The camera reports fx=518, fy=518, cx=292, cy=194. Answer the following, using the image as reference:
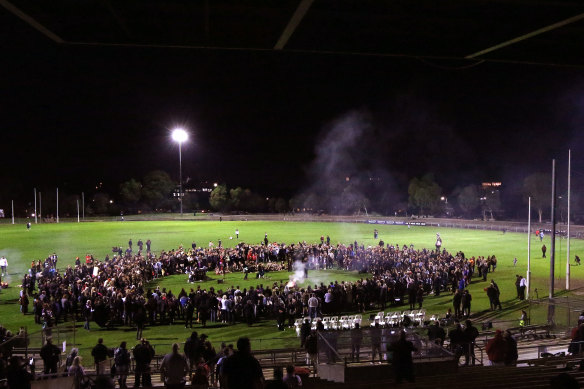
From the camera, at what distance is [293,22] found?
3.41 m

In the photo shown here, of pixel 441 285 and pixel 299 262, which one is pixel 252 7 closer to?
pixel 441 285

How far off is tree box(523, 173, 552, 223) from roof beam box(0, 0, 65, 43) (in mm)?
84213

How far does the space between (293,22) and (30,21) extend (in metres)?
1.72

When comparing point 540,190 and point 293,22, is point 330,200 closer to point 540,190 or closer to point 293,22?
point 540,190

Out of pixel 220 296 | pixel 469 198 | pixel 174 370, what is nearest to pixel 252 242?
pixel 220 296

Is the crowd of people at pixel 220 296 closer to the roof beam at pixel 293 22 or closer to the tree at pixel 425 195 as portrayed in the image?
the roof beam at pixel 293 22

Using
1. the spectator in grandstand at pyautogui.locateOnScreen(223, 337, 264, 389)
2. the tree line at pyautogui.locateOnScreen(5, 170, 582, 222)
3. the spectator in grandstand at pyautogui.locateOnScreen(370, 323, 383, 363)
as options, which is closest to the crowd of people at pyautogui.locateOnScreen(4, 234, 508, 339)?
the spectator in grandstand at pyautogui.locateOnScreen(370, 323, 383, 363)

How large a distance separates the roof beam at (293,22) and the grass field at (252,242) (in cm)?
1050

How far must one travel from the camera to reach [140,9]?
3.51 m

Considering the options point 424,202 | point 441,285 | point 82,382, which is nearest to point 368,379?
point 82,382

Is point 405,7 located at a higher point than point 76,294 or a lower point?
higher

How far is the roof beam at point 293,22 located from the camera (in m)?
3.06

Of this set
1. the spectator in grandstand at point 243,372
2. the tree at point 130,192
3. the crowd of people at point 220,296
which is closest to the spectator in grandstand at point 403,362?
the spectator in grandstand at point 243,372

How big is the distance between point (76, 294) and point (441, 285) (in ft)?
55.5
